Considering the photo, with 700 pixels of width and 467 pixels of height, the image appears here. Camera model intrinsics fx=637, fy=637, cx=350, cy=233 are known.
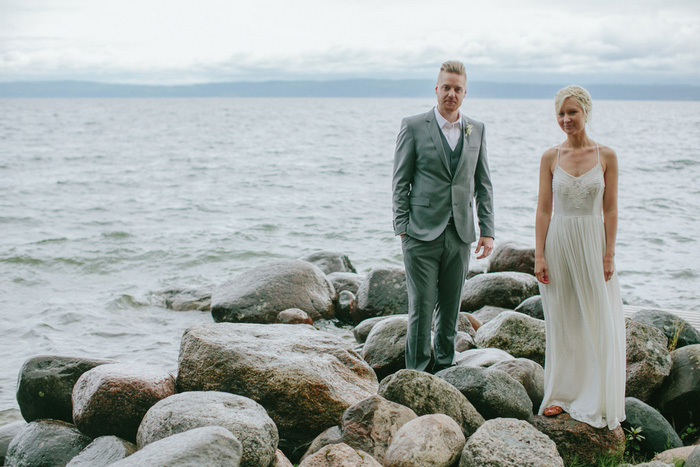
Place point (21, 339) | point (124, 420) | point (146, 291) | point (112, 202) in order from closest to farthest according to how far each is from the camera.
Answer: point (124, 420) → point (21, 339) → point (146, 291) → point (112, 202)

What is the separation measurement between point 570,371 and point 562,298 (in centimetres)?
53

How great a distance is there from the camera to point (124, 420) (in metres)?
4.72

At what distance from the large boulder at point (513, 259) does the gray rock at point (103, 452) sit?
23.5ft

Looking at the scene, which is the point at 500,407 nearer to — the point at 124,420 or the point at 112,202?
the point at 124,420

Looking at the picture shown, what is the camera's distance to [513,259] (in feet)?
34.0

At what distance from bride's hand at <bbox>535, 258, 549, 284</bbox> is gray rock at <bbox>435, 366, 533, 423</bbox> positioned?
836 mm

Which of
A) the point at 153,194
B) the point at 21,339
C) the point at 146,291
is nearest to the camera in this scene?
the point at 21,339

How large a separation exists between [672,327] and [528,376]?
74.7 inches

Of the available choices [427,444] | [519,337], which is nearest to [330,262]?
[519,337]

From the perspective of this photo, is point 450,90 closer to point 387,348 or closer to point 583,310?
point 583,310

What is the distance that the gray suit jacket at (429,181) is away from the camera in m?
4.96

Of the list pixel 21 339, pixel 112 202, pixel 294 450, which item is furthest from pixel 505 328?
pixel 112 202

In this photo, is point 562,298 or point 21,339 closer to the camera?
point 562,298

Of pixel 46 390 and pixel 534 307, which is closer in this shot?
pixel 46 390
